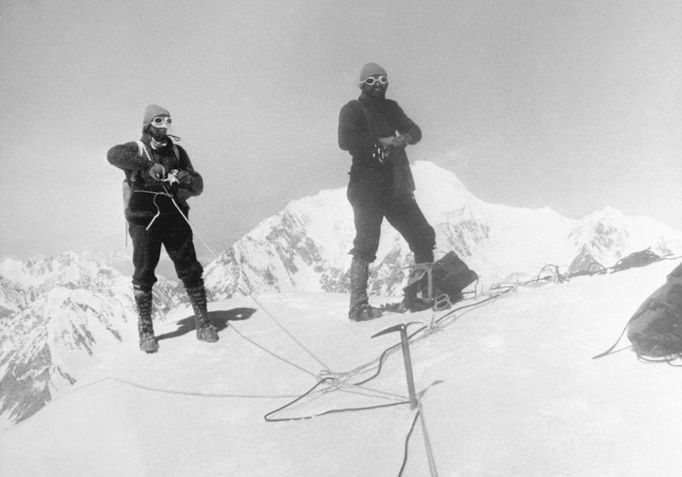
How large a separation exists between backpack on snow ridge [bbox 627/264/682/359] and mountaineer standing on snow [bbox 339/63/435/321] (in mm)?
3678

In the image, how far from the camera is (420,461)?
8.30 ft

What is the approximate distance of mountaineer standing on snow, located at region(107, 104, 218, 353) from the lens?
18.8 ft

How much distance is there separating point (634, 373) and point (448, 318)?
2.92 m

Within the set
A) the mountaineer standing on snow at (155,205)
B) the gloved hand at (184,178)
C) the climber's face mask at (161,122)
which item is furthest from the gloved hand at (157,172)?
the climber's face mask at (161,122)

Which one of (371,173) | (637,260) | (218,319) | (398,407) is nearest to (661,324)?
(398,407)

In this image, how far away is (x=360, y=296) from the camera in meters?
6.34

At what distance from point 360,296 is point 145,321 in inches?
113

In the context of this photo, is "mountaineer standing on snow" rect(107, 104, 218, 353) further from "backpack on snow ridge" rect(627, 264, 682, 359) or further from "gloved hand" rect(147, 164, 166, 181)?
"backpack on snow ridge" rect(627, 264, 682, 359)

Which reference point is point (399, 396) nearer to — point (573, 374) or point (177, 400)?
point (573, 374)

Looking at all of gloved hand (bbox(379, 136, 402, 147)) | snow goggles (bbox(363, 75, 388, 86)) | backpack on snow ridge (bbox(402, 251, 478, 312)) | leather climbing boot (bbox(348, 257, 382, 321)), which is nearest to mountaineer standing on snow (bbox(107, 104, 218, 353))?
leather climbing boot (bbox(348, 257, 382, 321))

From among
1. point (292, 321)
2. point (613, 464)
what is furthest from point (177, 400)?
point (613, 464)

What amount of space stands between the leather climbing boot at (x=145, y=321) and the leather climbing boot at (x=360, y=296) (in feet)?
8.61

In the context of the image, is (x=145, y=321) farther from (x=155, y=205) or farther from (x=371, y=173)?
(x=371, y=173)

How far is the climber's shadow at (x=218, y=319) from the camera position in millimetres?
6711
